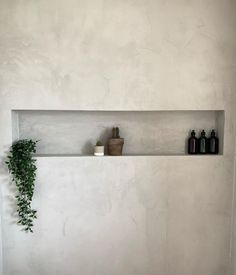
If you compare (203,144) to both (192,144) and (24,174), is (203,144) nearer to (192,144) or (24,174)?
(192,144)

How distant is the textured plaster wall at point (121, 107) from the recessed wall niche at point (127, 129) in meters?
0.20

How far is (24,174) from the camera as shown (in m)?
2.17

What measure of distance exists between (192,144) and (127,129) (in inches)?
22.9

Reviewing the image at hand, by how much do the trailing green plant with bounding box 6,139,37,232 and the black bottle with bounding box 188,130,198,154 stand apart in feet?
4.30

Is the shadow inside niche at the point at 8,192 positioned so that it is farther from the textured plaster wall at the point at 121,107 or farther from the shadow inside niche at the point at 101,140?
the shadow inside niche at the point at 101,140

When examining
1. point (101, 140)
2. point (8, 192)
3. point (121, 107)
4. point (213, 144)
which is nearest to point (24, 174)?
point (8, 192)

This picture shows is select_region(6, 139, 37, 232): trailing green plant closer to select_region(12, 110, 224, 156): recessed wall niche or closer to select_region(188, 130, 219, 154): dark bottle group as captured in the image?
select_region(12, 110, 224, 156): recessed wall niche

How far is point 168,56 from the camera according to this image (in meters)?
2.23

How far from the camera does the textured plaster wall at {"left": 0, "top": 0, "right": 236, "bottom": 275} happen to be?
7.13 ft

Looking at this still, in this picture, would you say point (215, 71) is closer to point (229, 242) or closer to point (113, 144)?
point (113, 144)

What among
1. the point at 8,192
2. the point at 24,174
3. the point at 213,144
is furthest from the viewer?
the point at 213,144

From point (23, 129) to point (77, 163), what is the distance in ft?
1.87

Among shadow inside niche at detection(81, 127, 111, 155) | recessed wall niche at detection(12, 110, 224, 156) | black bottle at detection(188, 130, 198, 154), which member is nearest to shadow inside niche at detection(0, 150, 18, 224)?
recessed wall niche at detection(12, 110, 224, 156)

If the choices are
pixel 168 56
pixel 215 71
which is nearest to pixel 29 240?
pixel 168 56
